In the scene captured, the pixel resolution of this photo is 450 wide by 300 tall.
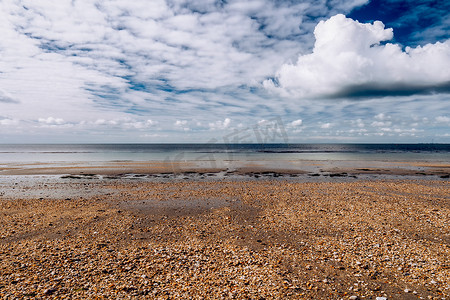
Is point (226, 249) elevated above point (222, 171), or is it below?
below

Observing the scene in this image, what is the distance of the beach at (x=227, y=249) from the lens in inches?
285

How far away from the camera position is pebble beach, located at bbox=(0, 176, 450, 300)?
7.21 m

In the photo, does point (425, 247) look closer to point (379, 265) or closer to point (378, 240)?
point (378, 240)

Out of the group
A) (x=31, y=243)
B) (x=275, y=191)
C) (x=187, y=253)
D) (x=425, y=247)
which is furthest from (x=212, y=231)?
(x=275, y=191)

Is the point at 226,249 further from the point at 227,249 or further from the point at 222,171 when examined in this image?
the point at 222,171

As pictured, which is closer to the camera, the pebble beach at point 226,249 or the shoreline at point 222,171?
the pebble beach at point 226,249

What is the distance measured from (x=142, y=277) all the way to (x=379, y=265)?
27.6 ft

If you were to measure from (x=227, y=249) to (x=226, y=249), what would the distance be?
0.04m

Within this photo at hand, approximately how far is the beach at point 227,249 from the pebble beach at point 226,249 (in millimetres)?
44

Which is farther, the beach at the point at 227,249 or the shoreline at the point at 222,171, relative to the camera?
the shoreline at the point at 222,171

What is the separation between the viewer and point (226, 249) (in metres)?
9.99

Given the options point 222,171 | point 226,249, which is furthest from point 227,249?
point 222,171

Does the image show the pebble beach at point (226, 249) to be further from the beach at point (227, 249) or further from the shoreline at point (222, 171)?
the shoreline at point (222, 171)

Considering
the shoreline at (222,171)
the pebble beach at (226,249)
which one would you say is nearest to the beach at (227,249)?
the pebble beach at (226,249)
